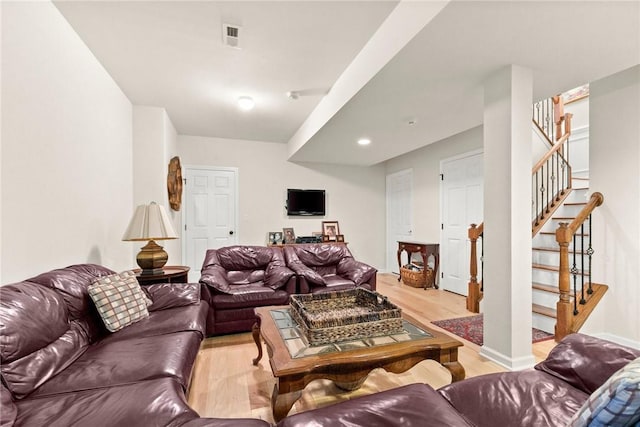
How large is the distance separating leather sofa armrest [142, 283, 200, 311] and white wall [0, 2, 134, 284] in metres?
0.63

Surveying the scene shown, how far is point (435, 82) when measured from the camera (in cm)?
239

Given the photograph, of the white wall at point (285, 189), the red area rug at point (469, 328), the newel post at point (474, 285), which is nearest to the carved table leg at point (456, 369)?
the red area rug at point (469, 328)

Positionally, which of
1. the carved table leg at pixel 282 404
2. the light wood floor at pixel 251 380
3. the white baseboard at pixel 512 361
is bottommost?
the light wood floor at pixel 251 380

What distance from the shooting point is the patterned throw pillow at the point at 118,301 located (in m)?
1.84

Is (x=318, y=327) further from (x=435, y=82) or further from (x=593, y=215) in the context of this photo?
(x=593, y=215)

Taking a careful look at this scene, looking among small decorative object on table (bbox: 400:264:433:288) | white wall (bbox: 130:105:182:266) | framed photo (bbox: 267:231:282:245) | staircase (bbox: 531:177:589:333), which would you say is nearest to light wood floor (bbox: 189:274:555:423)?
staircase (bbox: 531:177:589:333)

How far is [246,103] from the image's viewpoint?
11.6ft

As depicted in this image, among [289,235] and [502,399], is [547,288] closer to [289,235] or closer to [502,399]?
[502,399]

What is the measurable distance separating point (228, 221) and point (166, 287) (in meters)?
2.90

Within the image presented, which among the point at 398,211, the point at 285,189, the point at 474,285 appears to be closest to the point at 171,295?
the point at 474,285

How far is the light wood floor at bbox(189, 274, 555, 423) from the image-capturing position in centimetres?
178

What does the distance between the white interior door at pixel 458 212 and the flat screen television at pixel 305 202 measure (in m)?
2.22

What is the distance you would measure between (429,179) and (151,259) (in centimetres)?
426

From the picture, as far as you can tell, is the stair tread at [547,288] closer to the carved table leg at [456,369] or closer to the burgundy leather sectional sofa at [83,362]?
the carved table leg at [456,369]
